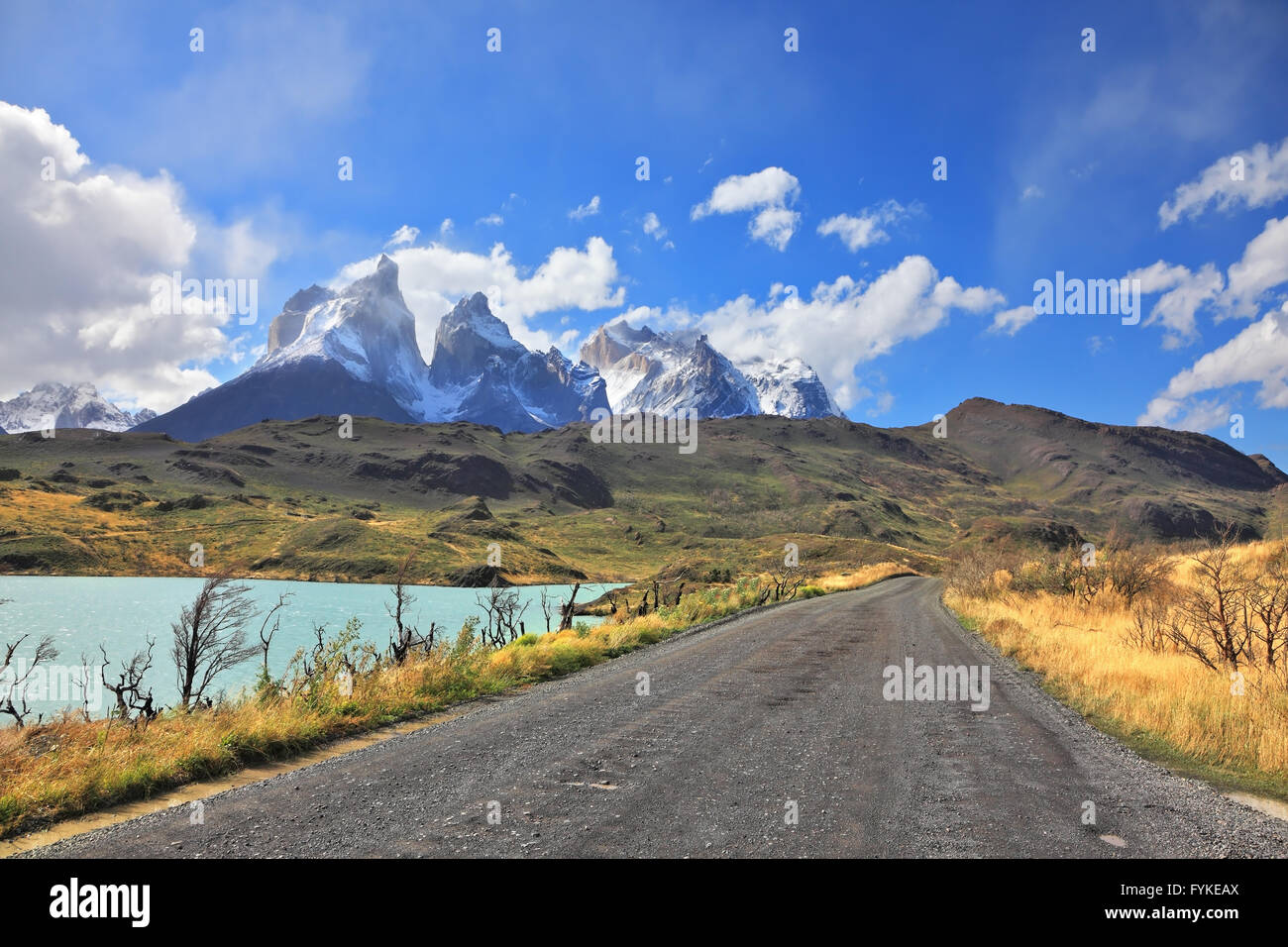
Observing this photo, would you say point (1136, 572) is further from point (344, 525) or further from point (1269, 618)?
point (344, 525)

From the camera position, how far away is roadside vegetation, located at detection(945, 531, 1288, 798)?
8594mm

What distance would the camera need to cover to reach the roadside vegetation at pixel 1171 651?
8594mm

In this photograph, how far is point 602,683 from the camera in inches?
546

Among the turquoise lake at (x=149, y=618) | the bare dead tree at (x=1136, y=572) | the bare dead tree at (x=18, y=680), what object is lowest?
the turquoise lake at (x=149, y=618)

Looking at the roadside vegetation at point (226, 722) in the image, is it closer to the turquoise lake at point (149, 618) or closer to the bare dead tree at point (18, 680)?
the bare dead tree at point (18, 680)

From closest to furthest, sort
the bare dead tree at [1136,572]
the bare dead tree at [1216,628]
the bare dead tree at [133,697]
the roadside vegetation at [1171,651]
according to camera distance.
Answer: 1. the roadside vegetation at [1171,651]
2. the bare dead tree at [133,697]
3. the bare dead tree at [1216,628]
4. the bare dead tree at [1136,572]

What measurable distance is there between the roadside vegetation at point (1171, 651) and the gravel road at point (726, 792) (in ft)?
2.75

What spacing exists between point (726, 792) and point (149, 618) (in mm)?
52802

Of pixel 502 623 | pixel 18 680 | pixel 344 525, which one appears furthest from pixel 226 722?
pixel 344 525

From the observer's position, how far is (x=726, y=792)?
6.95 metres

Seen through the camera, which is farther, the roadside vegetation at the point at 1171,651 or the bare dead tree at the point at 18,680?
the bare dead tree at the point at 18,680

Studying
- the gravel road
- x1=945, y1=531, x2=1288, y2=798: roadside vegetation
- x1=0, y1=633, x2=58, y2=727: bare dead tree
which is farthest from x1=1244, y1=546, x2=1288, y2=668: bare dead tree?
x1=0, y1=633, x2=58, y2=727: bare dead tree

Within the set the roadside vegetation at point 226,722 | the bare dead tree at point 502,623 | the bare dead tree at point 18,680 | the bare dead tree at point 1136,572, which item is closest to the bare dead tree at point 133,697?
the roadside vegetation at point 226,722
